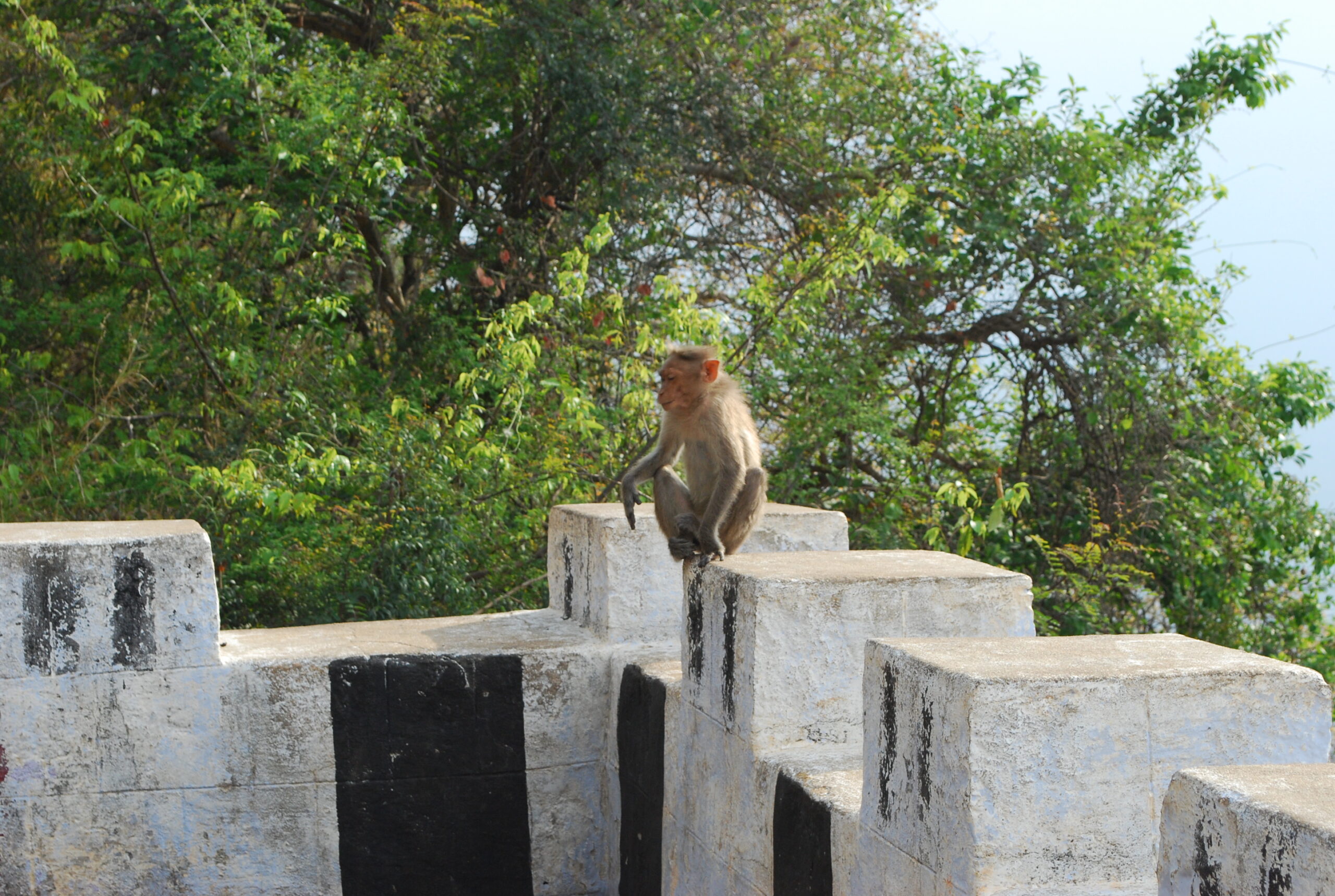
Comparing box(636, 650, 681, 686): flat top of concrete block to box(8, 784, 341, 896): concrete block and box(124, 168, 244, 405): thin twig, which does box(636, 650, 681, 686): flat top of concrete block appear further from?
box(124, 168, 244, 405): thin twig

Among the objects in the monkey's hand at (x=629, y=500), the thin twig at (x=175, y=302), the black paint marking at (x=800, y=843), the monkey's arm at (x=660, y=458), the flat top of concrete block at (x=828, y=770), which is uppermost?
the thin twig at (x=175, y=302)

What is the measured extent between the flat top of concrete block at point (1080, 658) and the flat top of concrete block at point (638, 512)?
1.82 meters

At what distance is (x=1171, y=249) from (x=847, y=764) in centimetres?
727

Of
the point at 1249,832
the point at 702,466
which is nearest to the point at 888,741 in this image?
the point at 1249,832

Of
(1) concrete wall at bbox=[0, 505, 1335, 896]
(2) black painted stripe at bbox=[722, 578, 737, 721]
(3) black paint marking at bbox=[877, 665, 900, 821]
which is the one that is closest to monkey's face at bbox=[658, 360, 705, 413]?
(1) concrete wall at bbox=[0, 505, 1335, 896]

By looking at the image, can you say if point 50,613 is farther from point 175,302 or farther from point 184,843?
point 175,302

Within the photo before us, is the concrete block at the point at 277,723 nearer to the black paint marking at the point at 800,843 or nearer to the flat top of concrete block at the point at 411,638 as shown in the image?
the flat top of concrete block at the point at 411,638

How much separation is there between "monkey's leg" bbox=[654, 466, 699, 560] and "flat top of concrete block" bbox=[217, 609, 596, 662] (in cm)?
51

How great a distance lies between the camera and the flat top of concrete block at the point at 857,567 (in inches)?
134

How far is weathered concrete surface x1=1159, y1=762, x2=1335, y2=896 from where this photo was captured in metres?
1.68

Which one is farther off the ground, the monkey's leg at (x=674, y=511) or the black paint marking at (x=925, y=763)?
the monkey's leg at (x=674, y=511)

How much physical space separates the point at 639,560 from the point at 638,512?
27 cm

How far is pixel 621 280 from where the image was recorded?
9.01m

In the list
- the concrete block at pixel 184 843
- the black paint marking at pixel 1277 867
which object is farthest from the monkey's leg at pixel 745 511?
the black paint marking at pixel 1277 867
